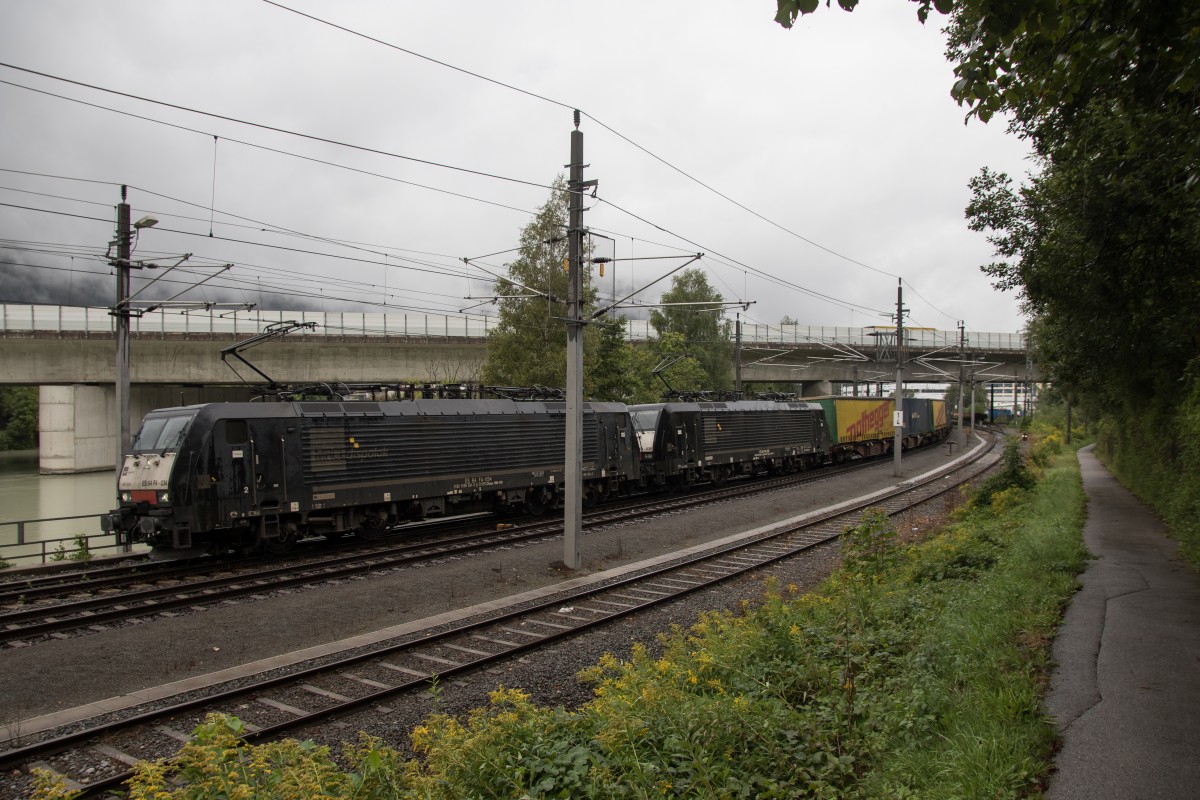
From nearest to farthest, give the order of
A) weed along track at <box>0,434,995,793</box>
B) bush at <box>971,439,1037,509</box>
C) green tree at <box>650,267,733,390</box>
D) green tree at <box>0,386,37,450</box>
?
weed along track at <box>0,434,995,793</box> → bush at <box>971,439,1037,509</box> → green tree at <box>650,267,733,390</box> → green tree at <box>0,386,37,450</box>

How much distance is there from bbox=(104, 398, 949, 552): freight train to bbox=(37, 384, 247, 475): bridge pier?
1251cm

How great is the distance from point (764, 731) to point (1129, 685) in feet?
10.5

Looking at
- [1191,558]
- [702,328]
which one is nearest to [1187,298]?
[1191,558]

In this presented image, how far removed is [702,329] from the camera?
56.0 metres

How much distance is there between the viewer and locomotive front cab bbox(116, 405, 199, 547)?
1447cm

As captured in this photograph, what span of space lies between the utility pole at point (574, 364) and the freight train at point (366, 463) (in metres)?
5.11

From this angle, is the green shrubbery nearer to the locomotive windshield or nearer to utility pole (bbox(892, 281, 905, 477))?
utility pole (bbox(892, 281, 905, 477))

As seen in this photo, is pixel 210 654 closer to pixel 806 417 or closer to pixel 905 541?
pixel 905 541

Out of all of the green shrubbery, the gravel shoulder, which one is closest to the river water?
the gravel shoulder

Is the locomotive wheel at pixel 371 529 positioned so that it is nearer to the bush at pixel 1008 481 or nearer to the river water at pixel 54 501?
the river water at pixel 54 501

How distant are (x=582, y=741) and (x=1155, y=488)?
1921 centimetres

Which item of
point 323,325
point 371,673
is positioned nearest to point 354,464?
point 371,673

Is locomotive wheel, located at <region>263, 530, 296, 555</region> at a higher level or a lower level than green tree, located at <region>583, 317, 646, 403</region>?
lower

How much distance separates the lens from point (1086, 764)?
5094 millimetres
